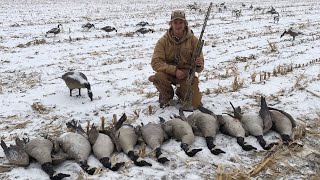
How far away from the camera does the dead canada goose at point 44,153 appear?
415 centimetres

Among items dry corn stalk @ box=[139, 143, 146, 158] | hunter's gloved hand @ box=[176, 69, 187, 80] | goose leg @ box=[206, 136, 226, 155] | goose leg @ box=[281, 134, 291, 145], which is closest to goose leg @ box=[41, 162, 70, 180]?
dry corn stalk @ box=[139, 143, 146, 158]

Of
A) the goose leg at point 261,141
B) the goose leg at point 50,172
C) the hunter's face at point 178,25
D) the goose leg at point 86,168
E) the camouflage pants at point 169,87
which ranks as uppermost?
the hunter's face at point 178,25

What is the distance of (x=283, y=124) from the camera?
5.34 meters

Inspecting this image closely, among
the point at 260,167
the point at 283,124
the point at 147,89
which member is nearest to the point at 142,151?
the point at 260,167

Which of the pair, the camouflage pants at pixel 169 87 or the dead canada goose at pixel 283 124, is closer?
the dead canada goose at pixel 283 124

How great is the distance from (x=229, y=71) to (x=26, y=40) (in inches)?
279

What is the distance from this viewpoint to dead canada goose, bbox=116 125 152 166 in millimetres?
4520

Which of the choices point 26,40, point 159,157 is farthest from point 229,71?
point 26,40

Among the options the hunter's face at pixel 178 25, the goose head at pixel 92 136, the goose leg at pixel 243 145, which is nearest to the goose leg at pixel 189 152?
the goose leg at pixel 243 145

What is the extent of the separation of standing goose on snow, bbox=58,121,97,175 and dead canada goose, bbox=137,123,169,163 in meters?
0.76

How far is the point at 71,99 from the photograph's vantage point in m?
6.94

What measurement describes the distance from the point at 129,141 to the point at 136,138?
193 mm

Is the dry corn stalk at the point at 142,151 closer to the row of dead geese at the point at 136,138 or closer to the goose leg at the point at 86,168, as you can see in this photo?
the row of dead geese at the point at 136,138

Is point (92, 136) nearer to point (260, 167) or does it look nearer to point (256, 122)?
point (260, 167)
